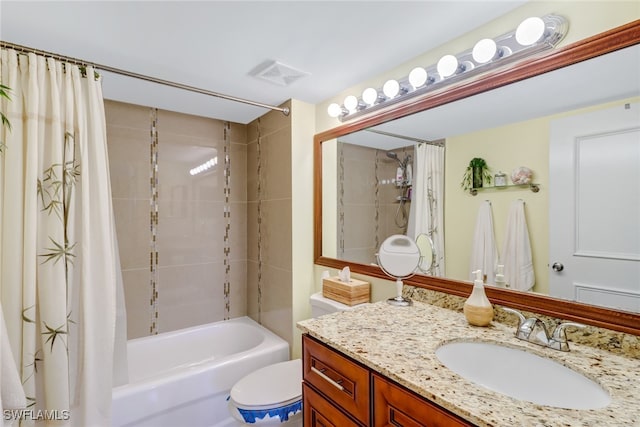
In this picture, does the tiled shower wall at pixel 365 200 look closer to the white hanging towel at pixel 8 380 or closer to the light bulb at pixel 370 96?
the light bulb at pixel 370 96

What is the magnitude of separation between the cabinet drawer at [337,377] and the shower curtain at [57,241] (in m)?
1.06

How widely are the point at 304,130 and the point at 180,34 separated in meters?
1.02

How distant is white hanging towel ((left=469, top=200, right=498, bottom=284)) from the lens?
1290mm

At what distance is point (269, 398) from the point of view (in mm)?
1517

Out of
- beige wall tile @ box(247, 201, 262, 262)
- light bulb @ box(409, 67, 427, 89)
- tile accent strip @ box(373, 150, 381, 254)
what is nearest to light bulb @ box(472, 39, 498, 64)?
light bulb @ box(409, 67, 427, 89)

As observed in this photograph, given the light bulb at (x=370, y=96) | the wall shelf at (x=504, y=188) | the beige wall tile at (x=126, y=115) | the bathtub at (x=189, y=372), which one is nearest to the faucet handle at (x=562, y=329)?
the wall shelf at (x=504, y=188)

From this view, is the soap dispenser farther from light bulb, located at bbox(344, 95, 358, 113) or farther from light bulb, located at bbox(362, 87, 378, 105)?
light bulb, located at bbox(344, 95, 358, 113)

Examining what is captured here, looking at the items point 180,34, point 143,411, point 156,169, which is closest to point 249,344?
point 143,411

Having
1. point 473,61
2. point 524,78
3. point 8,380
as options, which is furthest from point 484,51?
point 8,380

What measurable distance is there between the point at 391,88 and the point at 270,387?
1.76 meters

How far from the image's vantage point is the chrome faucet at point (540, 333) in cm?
98

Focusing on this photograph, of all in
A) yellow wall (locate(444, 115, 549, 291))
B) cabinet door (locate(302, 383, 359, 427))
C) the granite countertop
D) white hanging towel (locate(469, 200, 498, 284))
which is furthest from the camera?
white hanging towel (locate(469, 200, 498, 284))

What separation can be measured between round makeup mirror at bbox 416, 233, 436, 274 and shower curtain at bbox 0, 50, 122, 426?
5.27 feet

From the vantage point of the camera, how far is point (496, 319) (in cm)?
123
